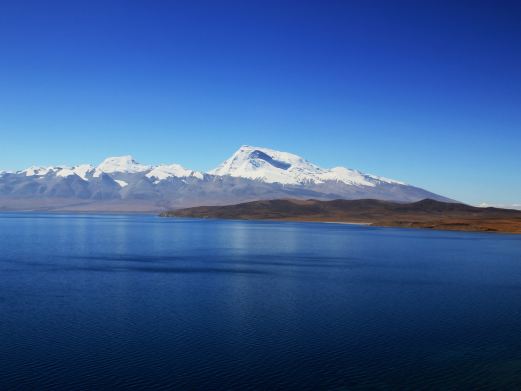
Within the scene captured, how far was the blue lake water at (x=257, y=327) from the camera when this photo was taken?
30047 mm

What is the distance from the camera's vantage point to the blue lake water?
30047mm

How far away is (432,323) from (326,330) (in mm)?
9607

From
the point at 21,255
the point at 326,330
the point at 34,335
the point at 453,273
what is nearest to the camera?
the point at 34,335

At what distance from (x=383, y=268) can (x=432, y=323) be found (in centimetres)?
3703

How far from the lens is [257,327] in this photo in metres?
40.6

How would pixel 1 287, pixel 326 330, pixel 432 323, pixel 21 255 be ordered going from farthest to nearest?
pixel 21 255, pixel 1 287, pixel 432 323, pixel 326 330

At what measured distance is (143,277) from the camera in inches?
2623

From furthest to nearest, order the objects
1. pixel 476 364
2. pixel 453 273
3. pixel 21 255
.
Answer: pixel 21 255, pixel 453 273, pixel 476 364

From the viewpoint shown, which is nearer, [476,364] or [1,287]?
[476,364]

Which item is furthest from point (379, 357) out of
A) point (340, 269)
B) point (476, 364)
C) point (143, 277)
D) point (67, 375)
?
point (340, 269)

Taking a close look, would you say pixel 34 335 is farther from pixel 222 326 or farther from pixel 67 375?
pixel 222 326

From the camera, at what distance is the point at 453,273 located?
7538 centimetres

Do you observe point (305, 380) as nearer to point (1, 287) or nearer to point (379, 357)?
point (379, 357)

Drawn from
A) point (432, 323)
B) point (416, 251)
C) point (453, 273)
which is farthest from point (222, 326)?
point (416, 251)
